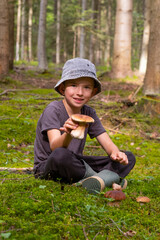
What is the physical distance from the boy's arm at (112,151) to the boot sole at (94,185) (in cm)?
37

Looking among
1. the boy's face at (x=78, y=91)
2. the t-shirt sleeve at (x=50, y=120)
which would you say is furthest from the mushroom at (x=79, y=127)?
the boy's face at (x=78, y=91)

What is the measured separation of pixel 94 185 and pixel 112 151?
0.57 m

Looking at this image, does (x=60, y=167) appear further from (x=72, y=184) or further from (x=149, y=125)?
(x=149, y=125)

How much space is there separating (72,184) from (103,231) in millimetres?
884

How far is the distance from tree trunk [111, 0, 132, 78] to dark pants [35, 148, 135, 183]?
851 cm

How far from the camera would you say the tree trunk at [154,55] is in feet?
22.7

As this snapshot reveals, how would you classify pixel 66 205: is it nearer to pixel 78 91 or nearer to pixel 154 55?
pixel 78 91

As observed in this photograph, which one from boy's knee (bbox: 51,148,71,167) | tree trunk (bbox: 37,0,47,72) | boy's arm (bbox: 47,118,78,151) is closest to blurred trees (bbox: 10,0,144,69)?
tree trunk (bbox: 37,0,47,72)

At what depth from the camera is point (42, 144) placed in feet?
9.90

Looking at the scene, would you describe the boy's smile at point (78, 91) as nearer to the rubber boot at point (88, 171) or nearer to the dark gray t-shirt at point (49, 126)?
the dark gray t-shirt at point (49, 126)

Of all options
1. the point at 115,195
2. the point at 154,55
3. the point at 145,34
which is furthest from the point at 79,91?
the point at 145,34

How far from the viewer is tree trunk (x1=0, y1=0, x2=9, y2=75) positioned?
8.00 metres

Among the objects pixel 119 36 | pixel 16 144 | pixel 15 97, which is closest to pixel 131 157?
pixel 16 144

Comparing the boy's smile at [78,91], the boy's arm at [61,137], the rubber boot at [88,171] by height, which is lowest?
the rubber boot at [88,171]
